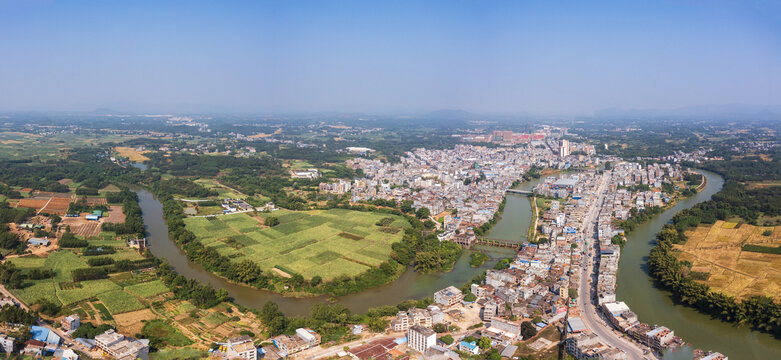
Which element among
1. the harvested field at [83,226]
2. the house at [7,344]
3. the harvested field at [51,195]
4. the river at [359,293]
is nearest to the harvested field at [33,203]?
the harvested field at [51,195]

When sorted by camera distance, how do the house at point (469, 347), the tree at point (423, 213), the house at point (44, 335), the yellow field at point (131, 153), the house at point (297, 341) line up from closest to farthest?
the house at point (44, 335)
the house at point (297, 341)
the house at point (469, 347)
the tree at point (423, 213)
the yellow field at point (131, 153)

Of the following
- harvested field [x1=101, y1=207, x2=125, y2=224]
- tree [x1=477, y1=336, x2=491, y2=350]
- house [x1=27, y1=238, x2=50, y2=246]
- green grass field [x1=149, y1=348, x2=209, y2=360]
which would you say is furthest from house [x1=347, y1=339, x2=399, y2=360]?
harvested field [x1=101, y1=207, x2=125, y2=224]

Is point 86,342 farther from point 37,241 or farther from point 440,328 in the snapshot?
point 37,241

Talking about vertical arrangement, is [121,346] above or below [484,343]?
above

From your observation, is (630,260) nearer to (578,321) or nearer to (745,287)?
(745,287)

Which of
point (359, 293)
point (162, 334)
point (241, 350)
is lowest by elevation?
point (359, 293)

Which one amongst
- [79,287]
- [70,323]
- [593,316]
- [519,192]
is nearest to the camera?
[70,323]

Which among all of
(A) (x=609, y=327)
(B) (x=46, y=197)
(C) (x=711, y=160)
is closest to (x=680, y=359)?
(A) (x=609, y=327)

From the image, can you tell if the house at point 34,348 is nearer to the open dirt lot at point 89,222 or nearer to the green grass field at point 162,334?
the green grass field at point 162,334

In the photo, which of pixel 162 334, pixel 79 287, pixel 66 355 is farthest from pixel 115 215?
pixel 66 355
